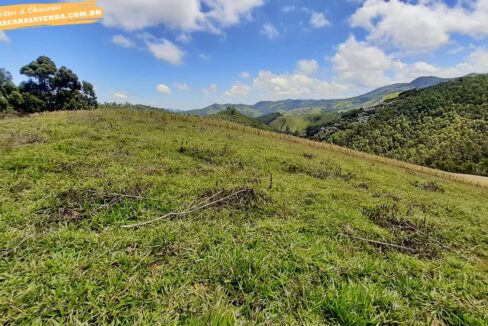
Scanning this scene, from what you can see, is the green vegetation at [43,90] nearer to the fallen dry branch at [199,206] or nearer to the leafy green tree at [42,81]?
the leafy green tree at [42,81]

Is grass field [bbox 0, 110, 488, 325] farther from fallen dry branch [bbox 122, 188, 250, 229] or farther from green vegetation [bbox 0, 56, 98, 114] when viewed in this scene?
green vegetation [bbox 0, 56, 98, 114]

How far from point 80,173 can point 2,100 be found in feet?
143

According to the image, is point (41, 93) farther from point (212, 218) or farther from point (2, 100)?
point (212, 218)

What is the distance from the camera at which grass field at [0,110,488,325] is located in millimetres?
2486

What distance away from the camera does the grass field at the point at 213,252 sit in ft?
8.16

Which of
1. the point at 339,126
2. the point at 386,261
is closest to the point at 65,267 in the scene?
the point at 386,261

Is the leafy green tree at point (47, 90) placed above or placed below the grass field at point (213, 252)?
above

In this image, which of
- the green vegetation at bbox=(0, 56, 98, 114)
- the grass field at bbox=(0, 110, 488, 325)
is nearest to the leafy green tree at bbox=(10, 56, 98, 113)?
the green vegetation at bbox=(0, 56, 98, 114)

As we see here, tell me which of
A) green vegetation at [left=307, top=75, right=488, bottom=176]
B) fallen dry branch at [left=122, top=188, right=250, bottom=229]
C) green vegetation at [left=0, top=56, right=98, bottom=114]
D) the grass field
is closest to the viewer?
the grass field

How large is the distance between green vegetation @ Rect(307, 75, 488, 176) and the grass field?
199 feet

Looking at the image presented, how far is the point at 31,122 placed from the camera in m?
11.0

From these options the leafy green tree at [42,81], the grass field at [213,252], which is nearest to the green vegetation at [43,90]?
the leafy green tree at [42,81]

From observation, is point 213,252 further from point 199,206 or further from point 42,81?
point 42,81

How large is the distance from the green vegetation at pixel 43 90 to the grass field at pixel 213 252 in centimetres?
4483
